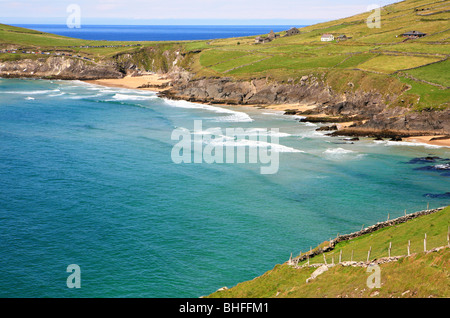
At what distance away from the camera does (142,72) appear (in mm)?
189000

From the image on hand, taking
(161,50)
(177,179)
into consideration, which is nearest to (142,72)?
(161,50)

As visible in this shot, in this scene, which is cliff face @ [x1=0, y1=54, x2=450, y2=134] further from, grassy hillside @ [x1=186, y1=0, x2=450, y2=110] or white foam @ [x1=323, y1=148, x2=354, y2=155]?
white foam @ [x1=323, y1=148, x2=354, y2=155]

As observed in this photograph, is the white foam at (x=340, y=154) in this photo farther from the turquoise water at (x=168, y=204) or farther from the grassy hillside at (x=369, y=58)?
the grassy hillside at (x=369, y=58)

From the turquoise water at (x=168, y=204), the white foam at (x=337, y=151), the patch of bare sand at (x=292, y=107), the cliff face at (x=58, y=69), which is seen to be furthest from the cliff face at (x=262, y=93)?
the white foam at (x=337, y=151)

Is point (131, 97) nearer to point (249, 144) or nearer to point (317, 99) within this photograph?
point (317, 99)

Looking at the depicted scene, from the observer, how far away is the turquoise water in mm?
40916

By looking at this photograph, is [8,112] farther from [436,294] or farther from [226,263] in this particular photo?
[436,294]

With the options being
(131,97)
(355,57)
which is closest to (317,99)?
(355,57)

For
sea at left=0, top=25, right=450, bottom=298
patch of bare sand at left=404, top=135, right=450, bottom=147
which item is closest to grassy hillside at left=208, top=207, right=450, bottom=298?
sea at left=0, top=25, right=450, bottom=298

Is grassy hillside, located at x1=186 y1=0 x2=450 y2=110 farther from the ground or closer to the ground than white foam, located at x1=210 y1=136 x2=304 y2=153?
farther from the ground

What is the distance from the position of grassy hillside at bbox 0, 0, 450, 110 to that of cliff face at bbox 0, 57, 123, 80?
17.7 ft

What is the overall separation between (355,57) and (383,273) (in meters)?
116

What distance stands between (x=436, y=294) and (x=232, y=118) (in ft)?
287

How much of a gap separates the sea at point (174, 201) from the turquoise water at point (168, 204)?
17 cm
